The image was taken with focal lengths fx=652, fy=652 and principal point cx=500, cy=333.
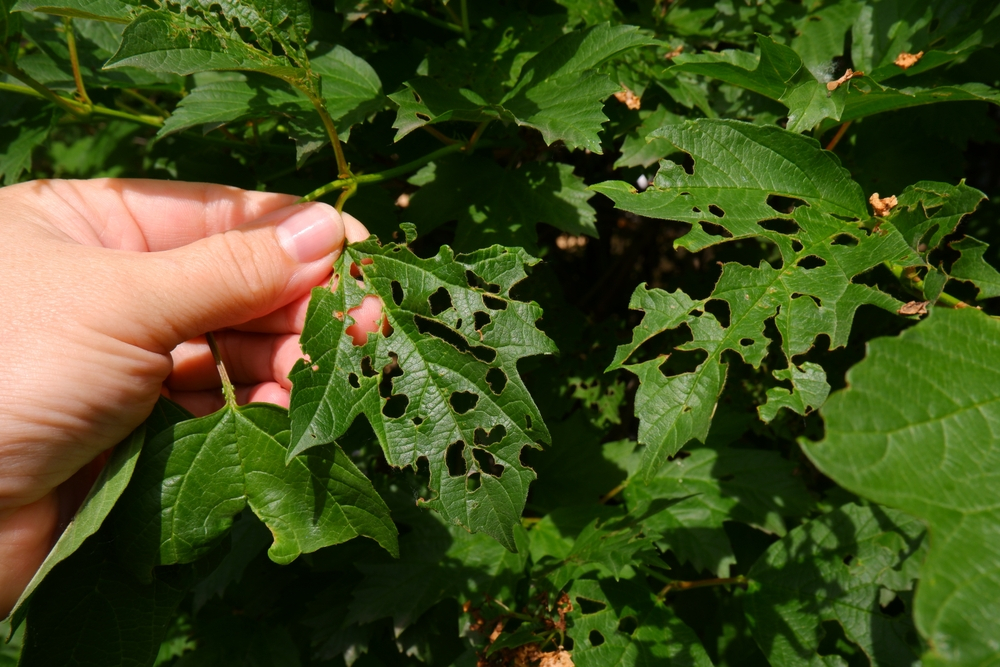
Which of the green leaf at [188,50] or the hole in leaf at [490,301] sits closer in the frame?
the green leaf at [188,50]

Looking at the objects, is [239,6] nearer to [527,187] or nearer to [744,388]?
[527,187]

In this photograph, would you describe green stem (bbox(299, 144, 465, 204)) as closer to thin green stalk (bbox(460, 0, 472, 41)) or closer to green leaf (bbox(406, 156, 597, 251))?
green leaf (bbox(406, 156, 597, 251))

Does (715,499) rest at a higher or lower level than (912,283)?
lower

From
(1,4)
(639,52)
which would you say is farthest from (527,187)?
(1,4)

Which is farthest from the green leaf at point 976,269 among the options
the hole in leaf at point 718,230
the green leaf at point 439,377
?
the green leaf at point 439,377

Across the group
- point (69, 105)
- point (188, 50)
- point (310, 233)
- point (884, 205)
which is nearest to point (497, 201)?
point (310, 233)

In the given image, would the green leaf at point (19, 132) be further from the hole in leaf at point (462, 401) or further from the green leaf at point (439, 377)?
the hole in leaf at point (462, 401)

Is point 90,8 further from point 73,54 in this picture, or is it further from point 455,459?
point 455,459
